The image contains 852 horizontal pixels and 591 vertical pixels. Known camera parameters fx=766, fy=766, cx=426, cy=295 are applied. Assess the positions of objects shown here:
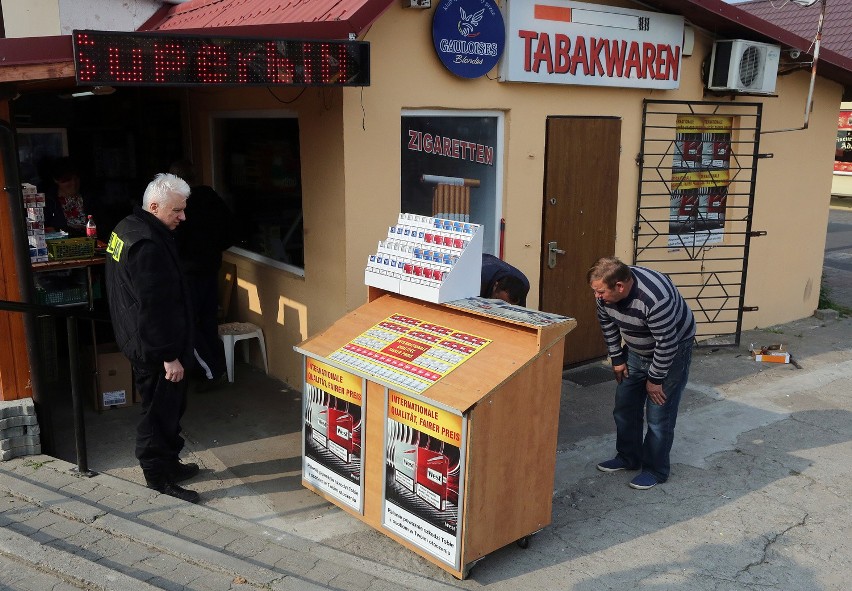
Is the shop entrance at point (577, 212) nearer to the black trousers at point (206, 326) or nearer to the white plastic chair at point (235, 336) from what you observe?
the white plastic chair at point (235, 336)

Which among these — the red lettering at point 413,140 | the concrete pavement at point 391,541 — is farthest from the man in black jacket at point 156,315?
the red lettering at point 413,140

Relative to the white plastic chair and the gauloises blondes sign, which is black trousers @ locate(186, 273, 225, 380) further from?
the gauloises blondes sign

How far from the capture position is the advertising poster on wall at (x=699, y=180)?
7758 mm

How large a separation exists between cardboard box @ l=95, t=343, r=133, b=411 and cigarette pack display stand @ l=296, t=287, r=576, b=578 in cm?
214

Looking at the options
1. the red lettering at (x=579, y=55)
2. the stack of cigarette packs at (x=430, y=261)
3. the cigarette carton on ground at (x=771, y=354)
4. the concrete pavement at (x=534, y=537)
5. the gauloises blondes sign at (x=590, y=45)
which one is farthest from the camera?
the cigarette carton on ground at (x=771, y=354)

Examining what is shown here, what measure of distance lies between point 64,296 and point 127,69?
280cm

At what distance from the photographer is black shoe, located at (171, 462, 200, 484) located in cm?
479

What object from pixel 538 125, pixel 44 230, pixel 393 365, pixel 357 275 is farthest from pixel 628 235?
pixel 44 230

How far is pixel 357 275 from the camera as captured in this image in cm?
566

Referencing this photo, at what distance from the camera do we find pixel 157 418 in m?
4.60

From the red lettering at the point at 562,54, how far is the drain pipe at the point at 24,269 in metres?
4.08

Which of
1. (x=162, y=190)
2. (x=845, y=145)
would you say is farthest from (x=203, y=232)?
(x=845, y=145)

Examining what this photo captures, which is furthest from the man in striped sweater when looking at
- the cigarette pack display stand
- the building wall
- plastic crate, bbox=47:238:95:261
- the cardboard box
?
plastic crate, bbox=47:238:95:261

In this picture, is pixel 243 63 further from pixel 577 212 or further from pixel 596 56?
pixel 577 212
